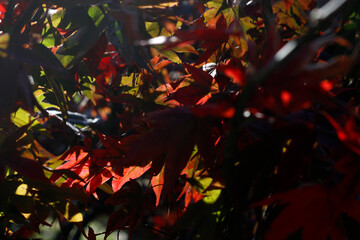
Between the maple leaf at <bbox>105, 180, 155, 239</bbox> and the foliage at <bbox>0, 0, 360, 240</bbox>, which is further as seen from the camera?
the maple leaf at <bbox>105, 180, 155, 239</bbox>

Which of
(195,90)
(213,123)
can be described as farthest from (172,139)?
(195,90)

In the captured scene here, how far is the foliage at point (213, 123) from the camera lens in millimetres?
299

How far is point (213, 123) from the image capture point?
482 millimetres

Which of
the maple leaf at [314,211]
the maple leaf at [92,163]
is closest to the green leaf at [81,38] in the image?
the maple leaf at [92,163]

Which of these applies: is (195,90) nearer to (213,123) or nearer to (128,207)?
(213,123)

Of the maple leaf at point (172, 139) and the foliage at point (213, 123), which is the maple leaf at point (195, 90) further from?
the maple leaf at point (172, 139)

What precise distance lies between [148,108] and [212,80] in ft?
0.69

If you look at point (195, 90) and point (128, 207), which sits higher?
point (195, 90)

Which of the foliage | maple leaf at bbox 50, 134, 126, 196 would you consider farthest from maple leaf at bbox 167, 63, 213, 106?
maple leaf at bbox 50, 134, 126, 196

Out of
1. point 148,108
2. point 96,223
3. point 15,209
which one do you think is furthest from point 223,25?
point 96,223

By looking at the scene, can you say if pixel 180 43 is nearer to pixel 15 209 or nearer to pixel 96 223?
pixel 15 209

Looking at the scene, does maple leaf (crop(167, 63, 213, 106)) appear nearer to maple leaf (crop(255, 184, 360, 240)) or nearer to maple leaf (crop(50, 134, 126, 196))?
maple leaf (crop(50, 134, 126, 196))

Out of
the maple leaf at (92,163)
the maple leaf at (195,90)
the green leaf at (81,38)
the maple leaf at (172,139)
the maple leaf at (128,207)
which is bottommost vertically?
the maple leaf at (128,207)

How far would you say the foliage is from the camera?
Answer: 299 mm
